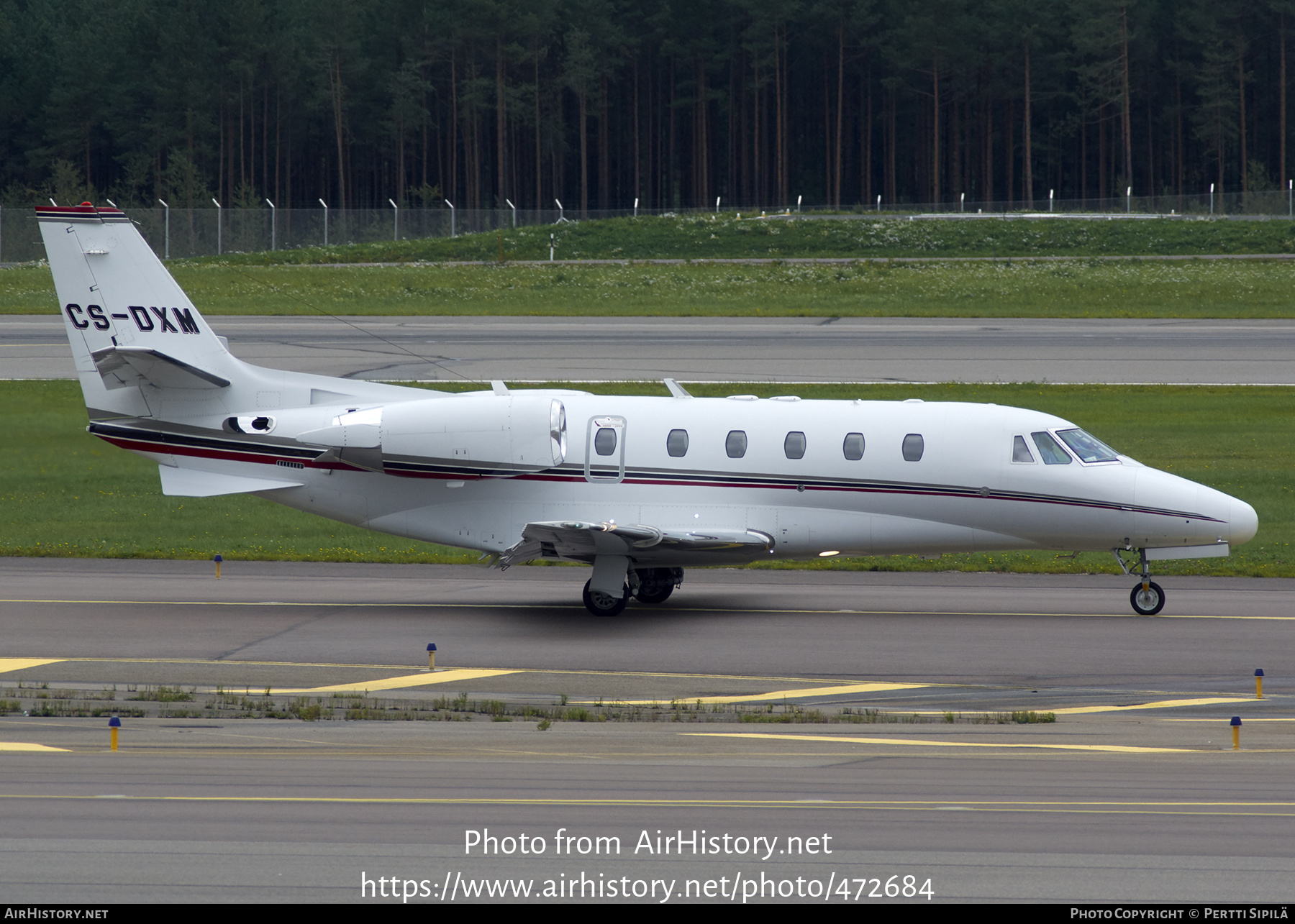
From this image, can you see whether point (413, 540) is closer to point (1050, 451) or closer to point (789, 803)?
point (1050, 451)

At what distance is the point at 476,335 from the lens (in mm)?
46375

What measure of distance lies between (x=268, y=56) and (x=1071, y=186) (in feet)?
217

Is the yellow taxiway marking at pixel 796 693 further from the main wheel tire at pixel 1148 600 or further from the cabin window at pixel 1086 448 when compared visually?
the cabin window at pixel 1086 448

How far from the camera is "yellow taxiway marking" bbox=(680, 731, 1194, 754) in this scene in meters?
12.5

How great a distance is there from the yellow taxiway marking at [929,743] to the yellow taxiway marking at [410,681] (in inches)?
150

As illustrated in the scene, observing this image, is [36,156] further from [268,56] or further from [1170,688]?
[1170,688]

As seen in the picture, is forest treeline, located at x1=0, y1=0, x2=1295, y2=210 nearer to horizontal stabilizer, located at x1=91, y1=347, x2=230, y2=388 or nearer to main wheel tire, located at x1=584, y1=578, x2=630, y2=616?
horizontal stabilizer, located at x1=91, y1=347, x2=230, y2=388

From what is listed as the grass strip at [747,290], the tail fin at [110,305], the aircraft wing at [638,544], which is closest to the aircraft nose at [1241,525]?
the aircraft wing at [638,544]

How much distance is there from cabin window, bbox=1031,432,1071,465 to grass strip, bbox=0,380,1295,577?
4399mm

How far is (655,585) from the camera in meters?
21.1

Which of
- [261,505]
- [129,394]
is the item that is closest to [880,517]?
[129,394]

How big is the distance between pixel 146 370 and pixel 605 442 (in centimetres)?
671

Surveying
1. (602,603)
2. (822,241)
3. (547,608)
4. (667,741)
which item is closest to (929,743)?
(667,741)

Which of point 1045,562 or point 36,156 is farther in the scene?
point 36,156
